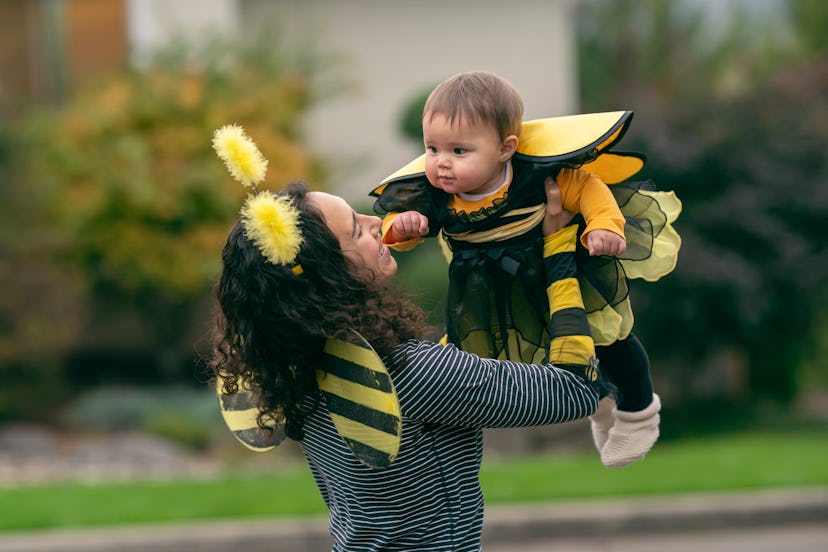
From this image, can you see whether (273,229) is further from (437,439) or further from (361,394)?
(437,439)

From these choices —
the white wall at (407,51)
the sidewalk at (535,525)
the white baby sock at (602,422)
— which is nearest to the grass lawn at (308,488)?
the sidewalk at (535,525)

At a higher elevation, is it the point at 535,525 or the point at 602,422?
the point at 602,422

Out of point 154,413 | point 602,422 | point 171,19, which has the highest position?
point 602,422

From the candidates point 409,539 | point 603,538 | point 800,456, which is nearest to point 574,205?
point 409,539

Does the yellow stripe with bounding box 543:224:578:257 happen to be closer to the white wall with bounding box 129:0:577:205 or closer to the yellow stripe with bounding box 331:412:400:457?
the yellow stripe with bounding box 331:412:400:457

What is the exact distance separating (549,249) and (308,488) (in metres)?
5.92

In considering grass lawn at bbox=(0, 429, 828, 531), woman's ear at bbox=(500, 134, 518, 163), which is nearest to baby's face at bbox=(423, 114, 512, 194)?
woman's ear at bbox=(500, 134, 518, 163)

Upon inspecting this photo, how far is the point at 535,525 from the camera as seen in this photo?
295 inches

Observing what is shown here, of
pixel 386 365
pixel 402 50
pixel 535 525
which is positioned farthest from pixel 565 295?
pixel 402 50

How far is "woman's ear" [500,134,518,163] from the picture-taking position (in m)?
2.53

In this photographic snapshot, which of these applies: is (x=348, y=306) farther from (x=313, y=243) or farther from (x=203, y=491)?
(x=203, y=491)

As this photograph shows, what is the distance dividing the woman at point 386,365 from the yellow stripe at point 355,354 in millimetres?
20

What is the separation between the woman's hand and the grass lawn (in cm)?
523

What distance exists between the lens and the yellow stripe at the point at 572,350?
7.78 feet
